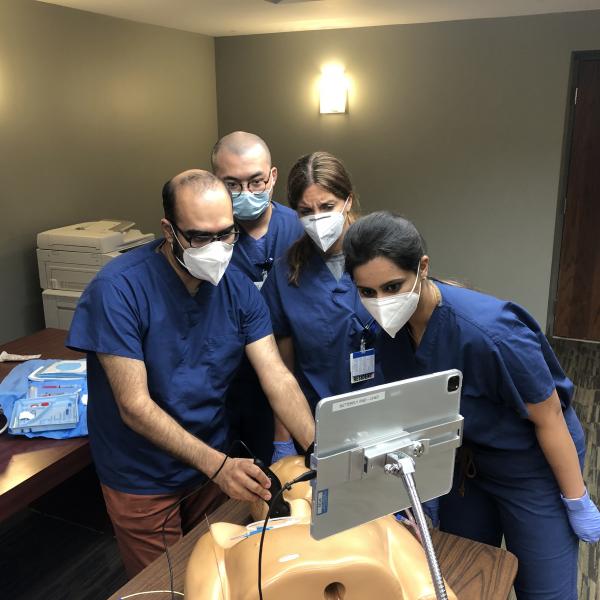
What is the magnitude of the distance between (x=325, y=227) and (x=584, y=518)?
93cm

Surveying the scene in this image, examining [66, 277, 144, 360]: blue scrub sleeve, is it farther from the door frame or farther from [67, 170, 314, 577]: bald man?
the door frame

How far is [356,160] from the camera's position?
4348mm

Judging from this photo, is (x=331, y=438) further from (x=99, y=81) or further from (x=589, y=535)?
(x=99, y=81)

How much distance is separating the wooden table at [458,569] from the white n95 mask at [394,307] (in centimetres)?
47

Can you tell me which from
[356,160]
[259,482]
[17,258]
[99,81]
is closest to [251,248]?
[259,482]

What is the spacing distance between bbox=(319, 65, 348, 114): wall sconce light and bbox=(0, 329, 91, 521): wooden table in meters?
3.25

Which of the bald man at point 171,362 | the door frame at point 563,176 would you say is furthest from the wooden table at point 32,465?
the door frame at point 563,176

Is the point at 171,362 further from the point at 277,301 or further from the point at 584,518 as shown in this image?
the point at 584,518

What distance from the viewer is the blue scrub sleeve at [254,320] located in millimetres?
1497

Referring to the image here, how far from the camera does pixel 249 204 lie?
5.93ft

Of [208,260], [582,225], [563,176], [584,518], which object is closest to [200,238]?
[208,260]

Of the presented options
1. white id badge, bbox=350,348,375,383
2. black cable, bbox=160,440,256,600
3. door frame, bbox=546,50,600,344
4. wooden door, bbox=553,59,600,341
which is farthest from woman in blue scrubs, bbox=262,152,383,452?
wooden door, bbox=553,59,600,341

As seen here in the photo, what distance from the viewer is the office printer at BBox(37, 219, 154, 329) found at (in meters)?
2.96

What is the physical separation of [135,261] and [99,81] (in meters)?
2.66
